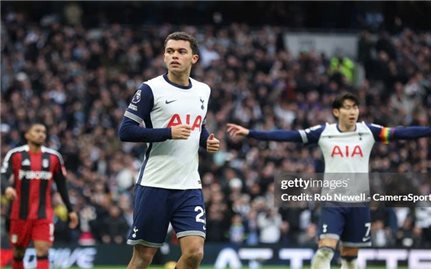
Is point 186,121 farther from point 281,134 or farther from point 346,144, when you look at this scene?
point 346,144

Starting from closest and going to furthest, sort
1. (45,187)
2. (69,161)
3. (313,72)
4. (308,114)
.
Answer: (45,187), (69,161), (308,114), (313,72)

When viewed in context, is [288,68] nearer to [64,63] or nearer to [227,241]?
[64,63]

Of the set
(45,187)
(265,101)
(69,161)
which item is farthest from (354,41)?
(45,187)

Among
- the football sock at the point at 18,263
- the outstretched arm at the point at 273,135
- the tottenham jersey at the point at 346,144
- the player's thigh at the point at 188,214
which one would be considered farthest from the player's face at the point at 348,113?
the football sock at the point at 18,263

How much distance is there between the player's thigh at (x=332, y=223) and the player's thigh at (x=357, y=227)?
0.32 feet

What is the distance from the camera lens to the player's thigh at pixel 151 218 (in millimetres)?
10109

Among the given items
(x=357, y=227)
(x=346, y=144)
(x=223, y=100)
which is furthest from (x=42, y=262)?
(x=223, y=100)

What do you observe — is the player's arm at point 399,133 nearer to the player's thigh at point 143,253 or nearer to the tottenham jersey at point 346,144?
the tottenham jersey at point 346,144

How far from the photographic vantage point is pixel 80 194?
22.5 metres

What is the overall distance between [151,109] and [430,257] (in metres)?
11.4

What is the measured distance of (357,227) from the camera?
1359cm

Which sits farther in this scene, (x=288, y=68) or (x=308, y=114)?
(x=288, y=68)

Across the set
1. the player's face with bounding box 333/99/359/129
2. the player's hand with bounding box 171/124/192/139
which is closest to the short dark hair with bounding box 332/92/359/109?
the player's face with bounding box 333/99/359/129

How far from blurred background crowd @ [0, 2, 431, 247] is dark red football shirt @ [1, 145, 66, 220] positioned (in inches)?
254
